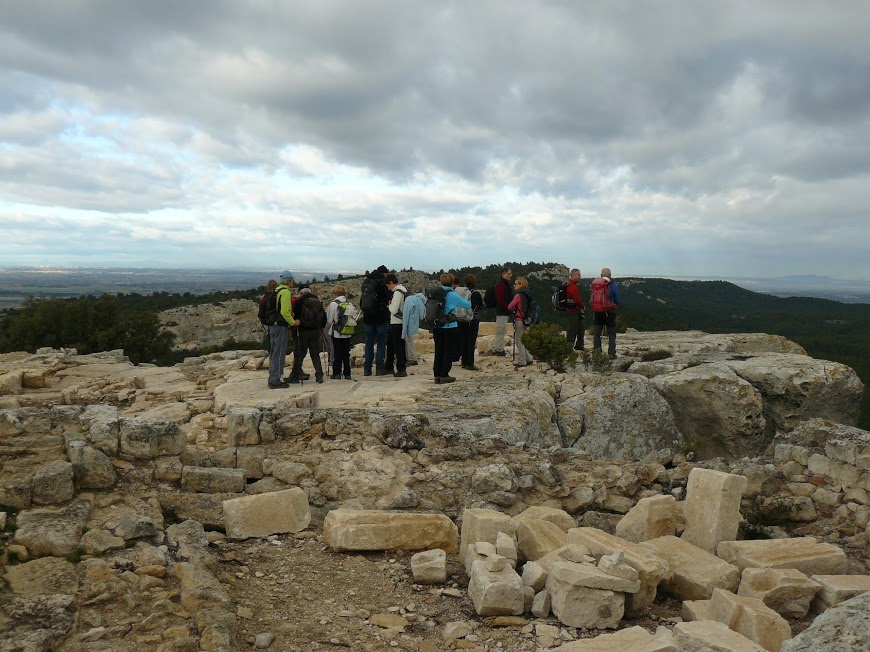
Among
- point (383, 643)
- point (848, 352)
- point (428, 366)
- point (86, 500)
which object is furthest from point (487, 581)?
point (848, 352)

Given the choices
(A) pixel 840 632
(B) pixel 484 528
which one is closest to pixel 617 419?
(B) pixel 484 528

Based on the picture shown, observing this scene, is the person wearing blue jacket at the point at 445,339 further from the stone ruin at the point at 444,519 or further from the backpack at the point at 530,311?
the backpack at the point at 530,311

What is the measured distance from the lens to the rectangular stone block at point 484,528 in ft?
17.1

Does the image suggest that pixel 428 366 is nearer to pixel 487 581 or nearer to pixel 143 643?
pixel 487 581

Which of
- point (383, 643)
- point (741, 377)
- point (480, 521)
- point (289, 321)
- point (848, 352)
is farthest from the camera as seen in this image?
point (848, 352)

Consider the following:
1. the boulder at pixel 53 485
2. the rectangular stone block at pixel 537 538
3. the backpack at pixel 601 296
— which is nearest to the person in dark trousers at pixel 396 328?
the backpack at pixel 601 296

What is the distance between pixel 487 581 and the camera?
14.2ft

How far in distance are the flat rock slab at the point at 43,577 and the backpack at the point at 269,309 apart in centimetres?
628

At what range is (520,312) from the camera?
12.6 metres

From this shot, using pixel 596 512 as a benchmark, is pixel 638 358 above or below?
above

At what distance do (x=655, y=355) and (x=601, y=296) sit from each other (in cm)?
A: 220

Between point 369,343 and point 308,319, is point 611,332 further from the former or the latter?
point 308,319

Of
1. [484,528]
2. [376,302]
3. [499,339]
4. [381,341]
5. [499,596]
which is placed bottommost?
[499,596]

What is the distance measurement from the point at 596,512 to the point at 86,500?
5395 millimetres
